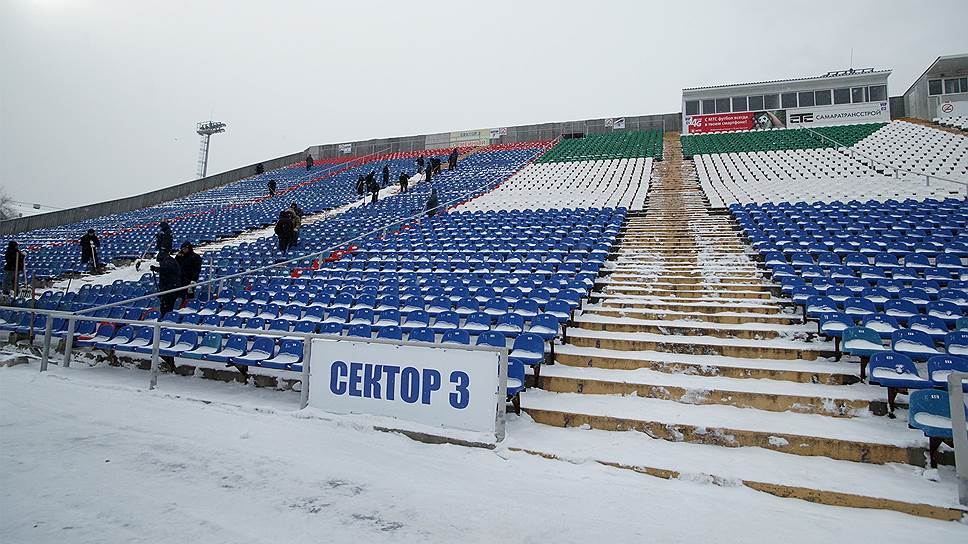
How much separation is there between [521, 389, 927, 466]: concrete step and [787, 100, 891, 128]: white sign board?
30.4 meters

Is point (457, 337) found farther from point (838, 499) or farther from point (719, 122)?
point (719, 122)

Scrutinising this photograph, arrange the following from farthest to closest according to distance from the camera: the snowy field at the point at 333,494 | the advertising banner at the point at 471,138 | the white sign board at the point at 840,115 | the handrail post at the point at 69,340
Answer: the advertising banner at the point at 471,138
the white sign board at the point at 840,115
the handrail post at the point at 69,340
the snowy field at the point at 333,494

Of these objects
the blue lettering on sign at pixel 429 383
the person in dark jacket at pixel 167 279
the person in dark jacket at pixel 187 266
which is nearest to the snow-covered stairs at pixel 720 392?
the blue lettering on sign at pixel 429 383

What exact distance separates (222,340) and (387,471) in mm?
4188

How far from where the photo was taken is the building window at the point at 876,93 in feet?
93.0

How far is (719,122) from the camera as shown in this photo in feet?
101

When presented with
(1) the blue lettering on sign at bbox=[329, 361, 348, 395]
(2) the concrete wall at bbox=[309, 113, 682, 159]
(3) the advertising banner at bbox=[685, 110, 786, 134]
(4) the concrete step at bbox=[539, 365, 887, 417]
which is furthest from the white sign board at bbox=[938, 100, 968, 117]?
(1) the blue lettering on sign at bbox=[329, 361, 348, 395]

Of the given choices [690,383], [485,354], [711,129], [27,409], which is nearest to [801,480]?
[690,383]

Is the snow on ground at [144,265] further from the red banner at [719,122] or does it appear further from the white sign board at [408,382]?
the red banner at [719,122]

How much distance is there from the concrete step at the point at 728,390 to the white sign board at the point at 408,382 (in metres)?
1.32

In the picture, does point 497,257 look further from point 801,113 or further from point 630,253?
point 801,113

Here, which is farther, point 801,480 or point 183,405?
point 183,405

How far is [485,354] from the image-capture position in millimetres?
4637

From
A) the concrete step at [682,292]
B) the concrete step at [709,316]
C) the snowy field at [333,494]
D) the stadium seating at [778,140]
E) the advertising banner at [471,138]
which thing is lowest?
the snowy field at [333,494]
